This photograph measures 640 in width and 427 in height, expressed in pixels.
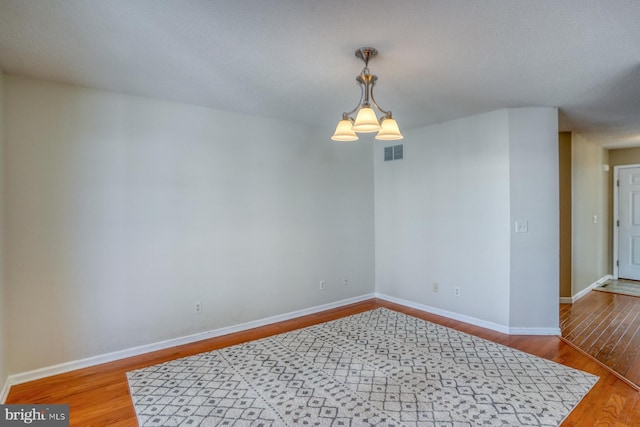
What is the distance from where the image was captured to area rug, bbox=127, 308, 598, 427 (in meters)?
2.25

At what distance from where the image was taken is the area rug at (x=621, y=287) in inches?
215

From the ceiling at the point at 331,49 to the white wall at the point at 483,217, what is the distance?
1.76ft

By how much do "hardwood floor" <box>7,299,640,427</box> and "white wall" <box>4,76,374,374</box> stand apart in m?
0.20

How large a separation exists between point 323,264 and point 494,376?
8.07 feet

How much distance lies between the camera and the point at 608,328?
12.8 feet

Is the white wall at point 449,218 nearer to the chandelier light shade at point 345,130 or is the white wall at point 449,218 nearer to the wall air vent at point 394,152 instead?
the wall air vent at point 394,152

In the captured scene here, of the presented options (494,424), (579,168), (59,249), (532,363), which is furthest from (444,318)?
(59,249)

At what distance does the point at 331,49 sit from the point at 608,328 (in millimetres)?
4363

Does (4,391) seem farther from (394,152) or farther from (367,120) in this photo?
(394,152)

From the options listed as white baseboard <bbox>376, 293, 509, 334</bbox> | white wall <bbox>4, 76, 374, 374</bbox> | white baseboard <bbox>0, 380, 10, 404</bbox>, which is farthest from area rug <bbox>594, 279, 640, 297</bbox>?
white baseboard <bbox>0, 380, 10, 404</bbox>

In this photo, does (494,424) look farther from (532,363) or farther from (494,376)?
(532,363)

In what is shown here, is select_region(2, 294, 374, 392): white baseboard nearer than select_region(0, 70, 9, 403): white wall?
No
